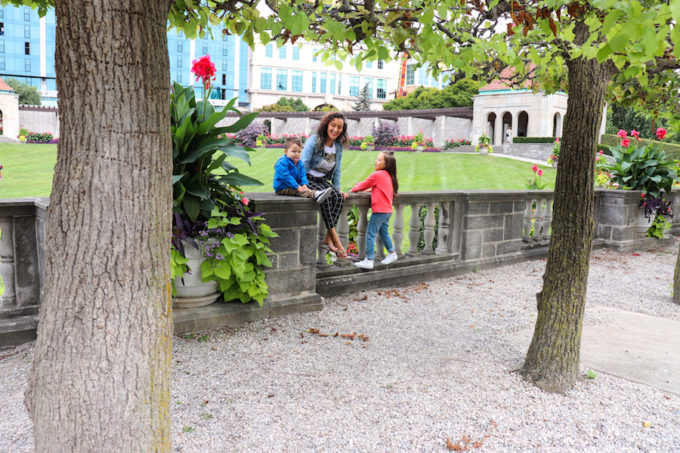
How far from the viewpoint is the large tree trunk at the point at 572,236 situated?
11.8 feet

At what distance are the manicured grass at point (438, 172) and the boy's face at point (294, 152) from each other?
12.6 meters

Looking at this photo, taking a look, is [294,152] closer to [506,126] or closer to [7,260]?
[7,260]

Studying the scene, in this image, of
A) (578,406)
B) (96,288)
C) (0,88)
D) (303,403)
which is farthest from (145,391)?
(0,88)

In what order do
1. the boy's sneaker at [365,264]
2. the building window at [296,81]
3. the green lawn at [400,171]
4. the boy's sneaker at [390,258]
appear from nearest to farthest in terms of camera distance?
the boy's sneaker at [365,264], the boy's sneaker at [390,258], the green lawn at [400,171], the building window at [296,81]

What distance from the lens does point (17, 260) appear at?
14.0 ft

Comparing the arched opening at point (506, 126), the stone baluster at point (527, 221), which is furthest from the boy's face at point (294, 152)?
the arched opening at point (506, 126)

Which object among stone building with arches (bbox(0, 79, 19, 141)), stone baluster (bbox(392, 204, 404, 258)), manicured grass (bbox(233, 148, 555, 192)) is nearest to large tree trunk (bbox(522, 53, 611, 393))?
stone baluster (bbox(392, 204, 404, 258))

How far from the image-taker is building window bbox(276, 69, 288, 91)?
82.1m

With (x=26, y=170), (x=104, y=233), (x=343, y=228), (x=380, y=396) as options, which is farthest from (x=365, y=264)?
(x=26, y=170)

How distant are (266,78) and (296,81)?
4867 mm

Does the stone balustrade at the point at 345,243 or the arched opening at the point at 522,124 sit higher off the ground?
the arched opening at the point at 522,124

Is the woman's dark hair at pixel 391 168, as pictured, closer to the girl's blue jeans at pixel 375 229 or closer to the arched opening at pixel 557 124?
the girl's blue jeans at pixel 375 229

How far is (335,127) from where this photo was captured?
560 cm

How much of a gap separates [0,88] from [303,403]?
183ft
